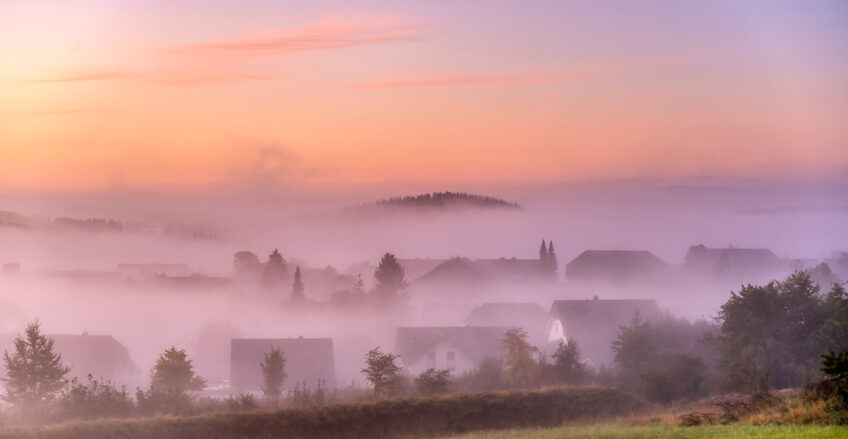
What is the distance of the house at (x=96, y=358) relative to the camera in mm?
82062

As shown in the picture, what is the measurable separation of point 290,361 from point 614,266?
7584 cm

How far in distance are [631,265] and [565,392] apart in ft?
311

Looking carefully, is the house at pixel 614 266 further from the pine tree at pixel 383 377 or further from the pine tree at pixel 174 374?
the pine tree at pixel 174 374

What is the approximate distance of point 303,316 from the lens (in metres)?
123

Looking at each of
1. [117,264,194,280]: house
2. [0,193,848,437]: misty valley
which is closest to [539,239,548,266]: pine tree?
[0,193,848,437]: misty valley

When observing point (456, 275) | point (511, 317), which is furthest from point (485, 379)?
point (456, 275)

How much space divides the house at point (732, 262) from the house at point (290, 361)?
3209 inches

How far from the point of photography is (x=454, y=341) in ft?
268

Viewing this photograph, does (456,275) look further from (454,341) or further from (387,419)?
(387,419)

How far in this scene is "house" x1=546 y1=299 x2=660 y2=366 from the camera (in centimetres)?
8594

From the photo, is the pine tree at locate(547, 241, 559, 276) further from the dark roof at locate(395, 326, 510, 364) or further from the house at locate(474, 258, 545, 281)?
the dark roof at locate(395, 326, 510, 364)

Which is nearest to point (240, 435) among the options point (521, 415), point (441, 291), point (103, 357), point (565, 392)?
point (521, 415)

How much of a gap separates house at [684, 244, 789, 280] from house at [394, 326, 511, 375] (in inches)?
2838

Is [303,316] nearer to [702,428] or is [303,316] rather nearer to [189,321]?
[189,321]
